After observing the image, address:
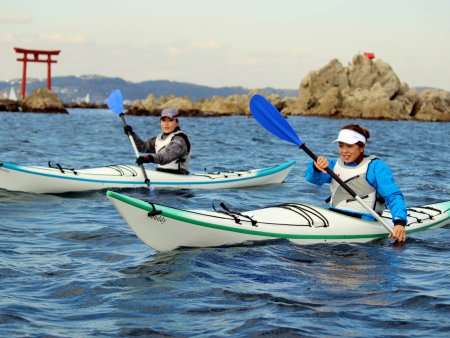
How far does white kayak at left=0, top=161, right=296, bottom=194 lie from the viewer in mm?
9289

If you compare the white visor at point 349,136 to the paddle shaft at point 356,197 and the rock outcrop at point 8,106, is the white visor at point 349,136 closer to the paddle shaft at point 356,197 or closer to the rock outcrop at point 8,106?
the paddle shaft at point 356,197

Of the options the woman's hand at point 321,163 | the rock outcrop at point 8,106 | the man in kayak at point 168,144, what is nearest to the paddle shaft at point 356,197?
the woman's hand at point 321,163

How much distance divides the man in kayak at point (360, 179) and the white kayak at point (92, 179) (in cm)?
394

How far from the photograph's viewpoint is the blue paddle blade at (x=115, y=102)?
37.5ft

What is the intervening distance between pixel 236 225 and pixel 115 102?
20.7 ft

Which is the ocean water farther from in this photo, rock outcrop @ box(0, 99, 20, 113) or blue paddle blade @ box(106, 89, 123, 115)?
rock outcrop @ box(0, 99, 20, 113)

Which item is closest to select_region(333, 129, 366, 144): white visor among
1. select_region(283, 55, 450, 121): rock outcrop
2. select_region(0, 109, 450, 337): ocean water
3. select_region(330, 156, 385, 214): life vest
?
select_region(330, 156, 385, 214): life vest

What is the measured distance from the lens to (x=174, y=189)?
1002 centimetres

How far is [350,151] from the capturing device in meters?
6.19

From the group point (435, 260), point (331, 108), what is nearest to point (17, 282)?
point (435, 260)

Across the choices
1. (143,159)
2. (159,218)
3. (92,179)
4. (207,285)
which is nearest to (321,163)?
(159,218)

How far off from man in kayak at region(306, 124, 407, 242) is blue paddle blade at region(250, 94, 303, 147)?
0.52 m

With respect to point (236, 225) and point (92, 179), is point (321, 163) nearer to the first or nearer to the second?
point (236, 225)

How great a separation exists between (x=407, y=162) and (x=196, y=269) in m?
13.5
